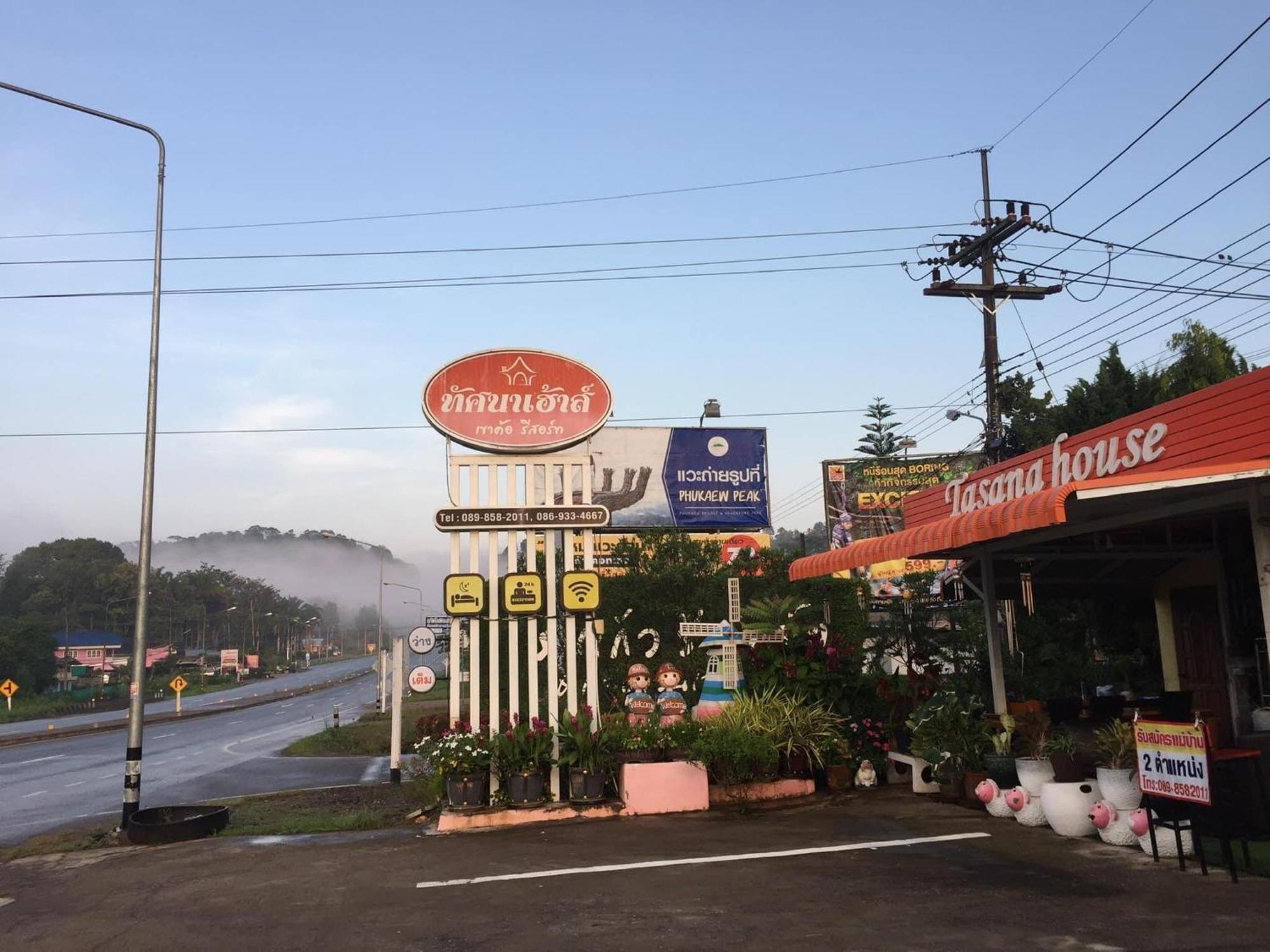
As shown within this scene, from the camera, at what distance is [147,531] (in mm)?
15297

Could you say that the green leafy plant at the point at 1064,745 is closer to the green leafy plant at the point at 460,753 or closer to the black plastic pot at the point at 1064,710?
the green leafy plant at the point at 460,753

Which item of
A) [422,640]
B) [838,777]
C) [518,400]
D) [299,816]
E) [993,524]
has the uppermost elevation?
[518,400]

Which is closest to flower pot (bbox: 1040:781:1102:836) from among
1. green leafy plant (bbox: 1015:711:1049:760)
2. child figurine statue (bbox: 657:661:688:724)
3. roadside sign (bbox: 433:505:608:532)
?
green leafy plant (bbox: 1015:711:1049:760)

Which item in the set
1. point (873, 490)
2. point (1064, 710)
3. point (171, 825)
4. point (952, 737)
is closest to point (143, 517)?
point (171, 825)

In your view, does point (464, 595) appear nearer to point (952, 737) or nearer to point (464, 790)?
point (464, 790)

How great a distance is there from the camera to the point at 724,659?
48.3ft

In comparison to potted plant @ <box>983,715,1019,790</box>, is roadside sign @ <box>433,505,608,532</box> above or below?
above

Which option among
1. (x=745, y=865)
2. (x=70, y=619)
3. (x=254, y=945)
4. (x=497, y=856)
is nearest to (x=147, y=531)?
(x=497, y=856)

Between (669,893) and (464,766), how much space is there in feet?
17.3

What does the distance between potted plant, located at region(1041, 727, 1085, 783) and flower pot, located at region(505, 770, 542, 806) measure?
6438mm

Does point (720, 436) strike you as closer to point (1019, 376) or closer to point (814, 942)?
point (1019, 376)

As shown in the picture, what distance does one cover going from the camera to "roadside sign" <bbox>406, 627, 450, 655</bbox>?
23.7 meters

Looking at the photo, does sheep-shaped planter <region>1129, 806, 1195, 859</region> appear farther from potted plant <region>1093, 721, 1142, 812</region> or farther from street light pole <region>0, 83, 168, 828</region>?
street light pole <region>0, 83, 168, 828</region>

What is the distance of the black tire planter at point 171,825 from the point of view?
13516 millimetres
